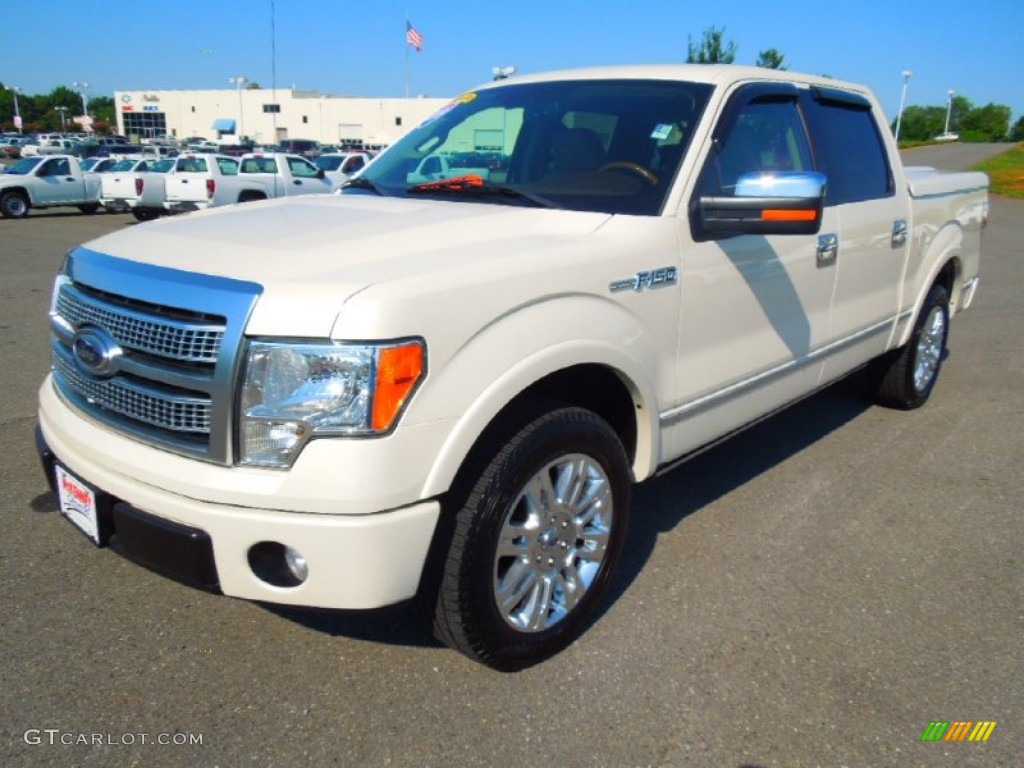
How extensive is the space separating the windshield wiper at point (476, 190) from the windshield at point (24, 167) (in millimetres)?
21927

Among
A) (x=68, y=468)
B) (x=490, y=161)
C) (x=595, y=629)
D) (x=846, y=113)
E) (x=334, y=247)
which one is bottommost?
(x=595, y=629)

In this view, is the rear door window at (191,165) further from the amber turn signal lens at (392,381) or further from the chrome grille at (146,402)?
the amber turn signal lens at (392,381)

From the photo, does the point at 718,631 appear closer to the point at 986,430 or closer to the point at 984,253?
the point at 986,430

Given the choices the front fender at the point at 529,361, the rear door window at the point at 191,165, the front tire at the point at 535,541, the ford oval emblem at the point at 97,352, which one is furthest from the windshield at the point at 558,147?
the rear door window at the point at 191,165

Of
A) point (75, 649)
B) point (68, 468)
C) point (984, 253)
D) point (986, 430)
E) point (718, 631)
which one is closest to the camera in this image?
point (68, 468)

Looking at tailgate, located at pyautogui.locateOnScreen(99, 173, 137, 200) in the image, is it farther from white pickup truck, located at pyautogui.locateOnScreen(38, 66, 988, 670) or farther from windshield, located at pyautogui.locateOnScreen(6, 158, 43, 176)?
→ white pickup truck, located at pyautogui.locateOnScreen(38, 66, 988, 670)

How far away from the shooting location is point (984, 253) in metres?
14.6

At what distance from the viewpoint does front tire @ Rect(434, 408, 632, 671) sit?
2312mm

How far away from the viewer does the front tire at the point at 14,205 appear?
67.2 feet

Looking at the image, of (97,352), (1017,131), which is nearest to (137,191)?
(97,352)

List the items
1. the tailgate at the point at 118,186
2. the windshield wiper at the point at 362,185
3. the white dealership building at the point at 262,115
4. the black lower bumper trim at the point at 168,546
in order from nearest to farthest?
the black lower bumper trim at the point at 168,546 → the windshield wiper at the point at 362,185 → the tailgate at the point at 118,186 → the white dealership building at the point at 262,115

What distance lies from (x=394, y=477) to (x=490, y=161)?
6.24ft

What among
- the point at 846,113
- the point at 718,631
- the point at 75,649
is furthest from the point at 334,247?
the point at 846,113

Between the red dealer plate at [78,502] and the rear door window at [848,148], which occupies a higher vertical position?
the rear door window at [848,148]
